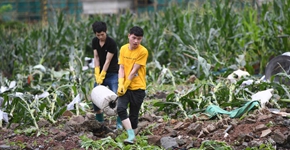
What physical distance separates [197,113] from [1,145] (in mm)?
2114

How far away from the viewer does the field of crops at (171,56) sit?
6.69 m

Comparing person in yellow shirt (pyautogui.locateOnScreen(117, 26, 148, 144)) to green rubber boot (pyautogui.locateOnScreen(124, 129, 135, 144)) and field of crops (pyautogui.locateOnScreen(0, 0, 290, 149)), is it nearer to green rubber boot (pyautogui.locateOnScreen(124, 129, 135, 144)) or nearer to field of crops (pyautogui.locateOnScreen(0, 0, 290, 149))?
green rubber boot (pyautogui.locateOnScreen(124, 129, 135, 144))

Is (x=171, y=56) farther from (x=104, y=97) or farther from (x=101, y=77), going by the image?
(x=104, y=97)

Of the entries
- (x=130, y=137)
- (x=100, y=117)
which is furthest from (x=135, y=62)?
(x=100, y=117)

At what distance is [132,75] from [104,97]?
379mm

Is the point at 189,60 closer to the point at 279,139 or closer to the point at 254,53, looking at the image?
the point at 254,53

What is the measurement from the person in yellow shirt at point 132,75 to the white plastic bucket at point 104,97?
0.13m

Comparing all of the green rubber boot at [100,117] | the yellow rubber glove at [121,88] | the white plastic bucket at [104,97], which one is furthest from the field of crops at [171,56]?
the yellow rubber glove at [121,88]

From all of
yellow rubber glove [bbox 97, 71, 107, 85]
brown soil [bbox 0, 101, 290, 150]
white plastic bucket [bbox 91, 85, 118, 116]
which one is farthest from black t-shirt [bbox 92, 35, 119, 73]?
brown soil [bbox 0, 101, 290, 150]

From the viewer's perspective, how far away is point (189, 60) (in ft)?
33.3

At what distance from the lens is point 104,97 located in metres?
5.55

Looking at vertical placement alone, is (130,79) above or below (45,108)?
above

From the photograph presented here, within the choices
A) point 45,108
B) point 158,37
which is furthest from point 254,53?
point 45,108

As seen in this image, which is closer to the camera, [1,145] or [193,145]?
[193,145]
